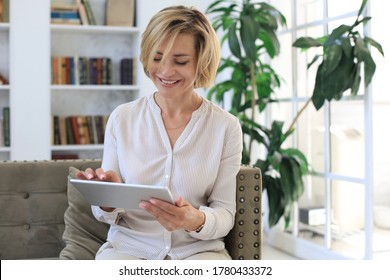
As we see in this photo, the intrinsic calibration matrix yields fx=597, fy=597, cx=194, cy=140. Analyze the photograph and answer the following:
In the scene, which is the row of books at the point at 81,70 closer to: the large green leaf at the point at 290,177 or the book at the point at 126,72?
the book at the point at 126,72

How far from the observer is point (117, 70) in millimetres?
4340

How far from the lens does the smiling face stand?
1598 mm

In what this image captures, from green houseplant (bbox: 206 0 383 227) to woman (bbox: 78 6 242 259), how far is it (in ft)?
4.25

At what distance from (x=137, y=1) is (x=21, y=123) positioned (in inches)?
46.6

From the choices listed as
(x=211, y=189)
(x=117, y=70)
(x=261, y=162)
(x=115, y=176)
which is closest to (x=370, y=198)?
(x=261, y=162)

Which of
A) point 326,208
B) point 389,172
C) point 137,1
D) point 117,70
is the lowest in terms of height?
point 326,208

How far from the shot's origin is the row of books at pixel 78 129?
408cm

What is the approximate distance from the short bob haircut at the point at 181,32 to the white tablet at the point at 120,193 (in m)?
0.38

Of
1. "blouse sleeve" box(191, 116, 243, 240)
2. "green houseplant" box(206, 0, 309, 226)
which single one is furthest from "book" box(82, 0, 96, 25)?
"blouse sleeve" box(191, 116, 243, 240)

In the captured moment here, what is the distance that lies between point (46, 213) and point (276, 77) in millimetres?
1851

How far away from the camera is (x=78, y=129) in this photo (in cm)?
414

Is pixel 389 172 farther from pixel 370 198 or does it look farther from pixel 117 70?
pixel 117 70

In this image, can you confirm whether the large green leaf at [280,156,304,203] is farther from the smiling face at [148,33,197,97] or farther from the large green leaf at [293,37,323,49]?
A: the smiling face at [148,33,197,97]
